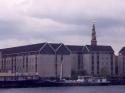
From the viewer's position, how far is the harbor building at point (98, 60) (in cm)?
12519

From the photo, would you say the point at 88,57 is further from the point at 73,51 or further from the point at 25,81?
the point at 25,81

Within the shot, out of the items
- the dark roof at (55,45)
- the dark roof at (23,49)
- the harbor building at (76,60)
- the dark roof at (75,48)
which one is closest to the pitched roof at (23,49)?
the dark roof at (23,49)

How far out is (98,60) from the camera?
125938mm

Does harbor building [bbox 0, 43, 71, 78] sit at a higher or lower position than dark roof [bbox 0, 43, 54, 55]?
lower

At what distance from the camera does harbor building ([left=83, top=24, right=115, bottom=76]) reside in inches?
4929

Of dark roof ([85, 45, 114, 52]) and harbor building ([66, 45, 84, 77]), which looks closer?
harbor building ([66, 45, 84, 77])

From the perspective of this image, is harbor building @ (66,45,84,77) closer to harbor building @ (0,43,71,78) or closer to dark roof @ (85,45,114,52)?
Result: dark roof @ (85,45,114,52)

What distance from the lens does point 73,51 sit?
417 feet

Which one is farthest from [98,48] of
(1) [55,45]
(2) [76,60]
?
(1) [55,45]

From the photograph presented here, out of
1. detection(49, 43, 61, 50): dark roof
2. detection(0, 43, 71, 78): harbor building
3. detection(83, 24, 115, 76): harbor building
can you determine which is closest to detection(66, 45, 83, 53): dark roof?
detection(83, 24, 115, 76): harbor building

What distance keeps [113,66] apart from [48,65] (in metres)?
22.7

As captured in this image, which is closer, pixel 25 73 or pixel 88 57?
pixel 25 73

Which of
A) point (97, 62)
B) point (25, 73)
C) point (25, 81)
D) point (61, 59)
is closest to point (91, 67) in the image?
point (97, 62)

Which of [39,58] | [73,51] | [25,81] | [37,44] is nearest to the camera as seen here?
[25,81]
